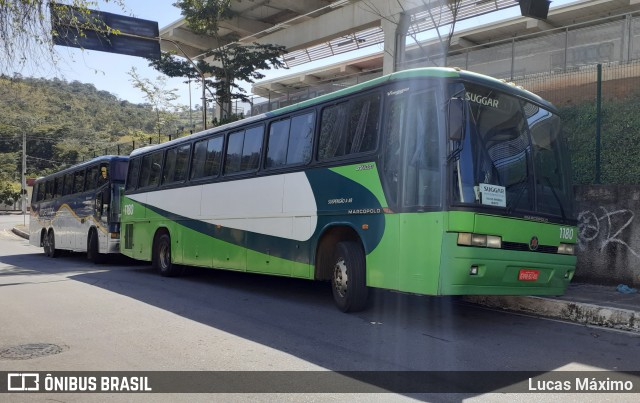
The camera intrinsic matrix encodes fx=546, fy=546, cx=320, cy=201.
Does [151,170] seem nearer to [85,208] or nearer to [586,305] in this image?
[85,208]

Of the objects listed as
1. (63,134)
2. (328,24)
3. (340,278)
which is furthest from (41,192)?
(63,134)

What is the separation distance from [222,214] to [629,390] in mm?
7988

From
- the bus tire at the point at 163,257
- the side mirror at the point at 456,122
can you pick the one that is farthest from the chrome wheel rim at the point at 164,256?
the side mirror at the point at 456,122

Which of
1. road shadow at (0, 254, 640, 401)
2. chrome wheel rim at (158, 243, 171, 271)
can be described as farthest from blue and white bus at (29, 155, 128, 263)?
road shadow at (0, 254, 640, 401)

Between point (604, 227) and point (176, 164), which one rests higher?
point (176, 164)

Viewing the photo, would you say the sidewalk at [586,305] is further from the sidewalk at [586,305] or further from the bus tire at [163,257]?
the bus tire at [163,257]

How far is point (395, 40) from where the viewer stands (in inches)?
820

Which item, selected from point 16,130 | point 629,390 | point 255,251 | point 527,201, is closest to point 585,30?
point 527,201

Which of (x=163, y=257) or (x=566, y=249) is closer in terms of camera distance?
(x=566, y=249)

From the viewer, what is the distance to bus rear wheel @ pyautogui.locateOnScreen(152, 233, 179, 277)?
1328 centimetres

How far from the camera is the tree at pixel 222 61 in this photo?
22.9 metres

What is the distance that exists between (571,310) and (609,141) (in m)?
4.32

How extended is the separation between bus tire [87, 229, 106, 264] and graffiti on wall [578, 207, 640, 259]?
1383 centimetres

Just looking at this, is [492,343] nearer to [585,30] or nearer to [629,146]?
[629,146]
